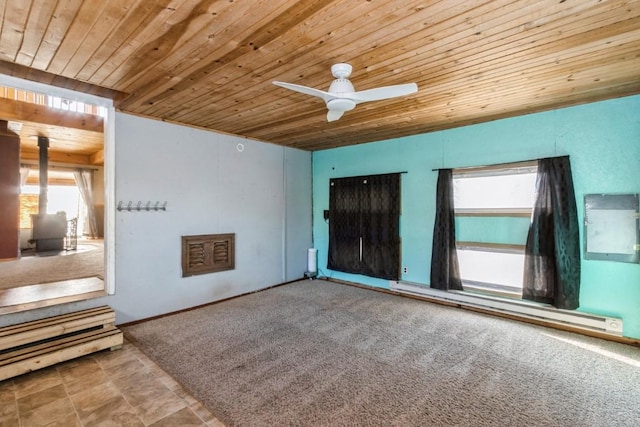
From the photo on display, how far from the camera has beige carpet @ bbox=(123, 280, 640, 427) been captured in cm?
207

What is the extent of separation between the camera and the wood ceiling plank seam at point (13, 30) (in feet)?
5.86

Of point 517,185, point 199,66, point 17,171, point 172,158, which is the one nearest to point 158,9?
point 199,66

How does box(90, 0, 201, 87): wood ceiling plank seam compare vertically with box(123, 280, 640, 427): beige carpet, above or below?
above

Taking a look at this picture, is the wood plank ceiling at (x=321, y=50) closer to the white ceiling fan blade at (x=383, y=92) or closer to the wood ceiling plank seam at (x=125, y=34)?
the wood ceiling plank seam at (x=125, y=34)

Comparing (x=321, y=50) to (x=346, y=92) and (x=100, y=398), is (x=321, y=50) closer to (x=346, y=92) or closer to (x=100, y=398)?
(x=346, y=92)

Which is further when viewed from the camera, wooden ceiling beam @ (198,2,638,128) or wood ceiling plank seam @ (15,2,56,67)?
wooden ceiling beam @ (198,2,638,128)

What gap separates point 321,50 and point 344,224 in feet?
11.9

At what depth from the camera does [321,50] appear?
7.25ft

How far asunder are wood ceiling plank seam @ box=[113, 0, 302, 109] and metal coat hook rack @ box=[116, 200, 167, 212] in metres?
1.14

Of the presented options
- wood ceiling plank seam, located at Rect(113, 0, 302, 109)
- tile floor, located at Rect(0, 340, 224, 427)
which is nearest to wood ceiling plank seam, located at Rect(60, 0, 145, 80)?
wood ceiling plank seam, located at Rect(113, 0, 302, 109)

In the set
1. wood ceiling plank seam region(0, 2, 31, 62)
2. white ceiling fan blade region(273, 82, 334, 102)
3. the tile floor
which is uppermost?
wood ceiling plank seam region(0, 2, 31, 62)

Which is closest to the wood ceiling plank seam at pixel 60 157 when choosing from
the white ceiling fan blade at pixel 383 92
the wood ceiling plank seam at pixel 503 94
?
the wood ceiling plank seam at pixel 503 94

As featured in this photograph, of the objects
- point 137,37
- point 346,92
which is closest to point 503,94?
point 346,92

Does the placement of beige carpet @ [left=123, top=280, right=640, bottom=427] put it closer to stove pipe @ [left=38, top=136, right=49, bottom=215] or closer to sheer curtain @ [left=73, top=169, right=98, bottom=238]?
stove pipe @ [left=38, top=136, right=49, bottom=215]
